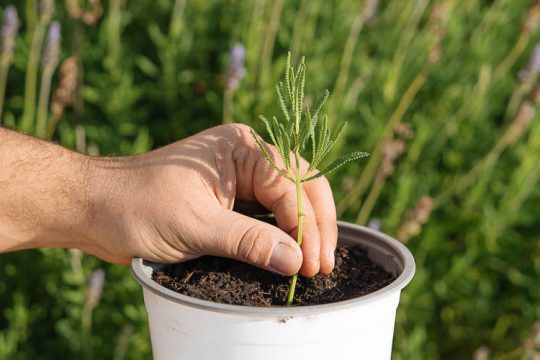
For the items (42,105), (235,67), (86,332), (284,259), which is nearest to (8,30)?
(42,105)

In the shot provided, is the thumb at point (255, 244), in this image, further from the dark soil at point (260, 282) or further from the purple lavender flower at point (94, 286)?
the purple lavender flower at point (94, 286)

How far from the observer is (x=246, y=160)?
1594 millimetres

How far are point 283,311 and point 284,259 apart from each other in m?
0.19

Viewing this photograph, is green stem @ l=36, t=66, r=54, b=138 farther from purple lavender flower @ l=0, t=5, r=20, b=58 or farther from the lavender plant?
the lavender plant

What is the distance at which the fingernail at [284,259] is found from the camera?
→ 1.42 m

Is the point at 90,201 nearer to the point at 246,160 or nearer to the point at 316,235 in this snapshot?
the point at 246,160

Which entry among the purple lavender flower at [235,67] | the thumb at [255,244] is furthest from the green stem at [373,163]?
the thumb at [255,244]

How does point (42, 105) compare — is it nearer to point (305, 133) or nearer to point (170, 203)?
point (170, 203)

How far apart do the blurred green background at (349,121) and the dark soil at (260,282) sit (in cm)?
96

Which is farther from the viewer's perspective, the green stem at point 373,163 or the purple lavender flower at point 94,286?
the green stem at point 373,163

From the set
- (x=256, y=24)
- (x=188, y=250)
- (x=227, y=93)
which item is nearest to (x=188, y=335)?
(x=188, y=250)

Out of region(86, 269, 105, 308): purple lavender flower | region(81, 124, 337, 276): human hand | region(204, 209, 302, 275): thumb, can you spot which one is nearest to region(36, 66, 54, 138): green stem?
region(86, 269, 105, 308): purple lavender flower

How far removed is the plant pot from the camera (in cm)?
127

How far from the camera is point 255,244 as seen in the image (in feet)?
4.71
